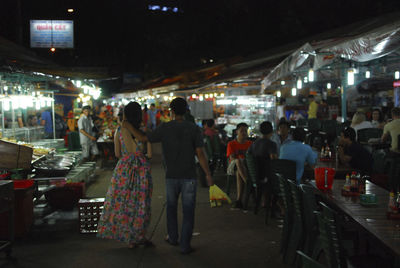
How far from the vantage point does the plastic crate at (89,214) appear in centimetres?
692

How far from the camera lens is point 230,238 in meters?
6.77

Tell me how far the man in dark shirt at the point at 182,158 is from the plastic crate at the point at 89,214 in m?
1.48

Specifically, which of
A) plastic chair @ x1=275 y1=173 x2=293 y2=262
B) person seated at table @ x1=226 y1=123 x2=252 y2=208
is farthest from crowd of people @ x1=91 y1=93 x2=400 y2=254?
person seated at table @ x1=226 y1=123 x2=252 y2=208

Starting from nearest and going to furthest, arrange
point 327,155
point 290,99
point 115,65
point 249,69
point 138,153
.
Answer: point 138,153 < point 327,155 < point 249,69 < point 290,99 < point 115,65

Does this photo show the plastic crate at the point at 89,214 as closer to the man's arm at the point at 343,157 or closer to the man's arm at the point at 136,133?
the man's arm at the point at 136,133

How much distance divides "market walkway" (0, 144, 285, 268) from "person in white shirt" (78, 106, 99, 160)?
6123 mm

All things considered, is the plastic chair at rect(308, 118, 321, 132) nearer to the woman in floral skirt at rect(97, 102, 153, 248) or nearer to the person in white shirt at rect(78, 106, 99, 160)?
the person in white shirt at rect(78, 106, 99, 160)

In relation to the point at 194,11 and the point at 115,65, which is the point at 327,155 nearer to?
the point at 194,11

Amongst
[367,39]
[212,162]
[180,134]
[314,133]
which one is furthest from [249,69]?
[180,134]

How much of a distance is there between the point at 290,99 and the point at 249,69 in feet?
33.8

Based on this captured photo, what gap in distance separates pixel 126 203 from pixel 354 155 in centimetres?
394

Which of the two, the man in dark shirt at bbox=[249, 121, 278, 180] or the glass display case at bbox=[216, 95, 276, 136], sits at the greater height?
the glass display case at bbox=[216, 95, 276, 136]

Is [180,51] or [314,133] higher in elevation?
[180,51]

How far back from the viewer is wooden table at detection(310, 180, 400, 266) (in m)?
3.56
